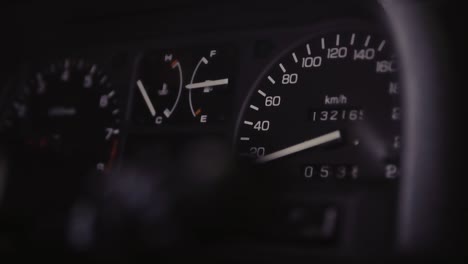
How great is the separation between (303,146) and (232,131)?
0.31 meters

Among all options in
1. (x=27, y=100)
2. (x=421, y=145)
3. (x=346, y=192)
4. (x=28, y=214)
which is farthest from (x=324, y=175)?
(x=27, y=100)

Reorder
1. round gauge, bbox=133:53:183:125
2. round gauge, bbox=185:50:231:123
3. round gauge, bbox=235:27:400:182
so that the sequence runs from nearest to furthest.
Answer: round gauge, bbox=235:27:400:182, round gauge, bbox=185:50:231:123, round gauge, bbox=133:53:183:125

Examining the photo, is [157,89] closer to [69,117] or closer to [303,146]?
[69,117]

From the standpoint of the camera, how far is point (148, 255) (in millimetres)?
1664

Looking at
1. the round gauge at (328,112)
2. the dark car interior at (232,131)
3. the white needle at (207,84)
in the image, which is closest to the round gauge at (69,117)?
the dark car interior at (232,131)

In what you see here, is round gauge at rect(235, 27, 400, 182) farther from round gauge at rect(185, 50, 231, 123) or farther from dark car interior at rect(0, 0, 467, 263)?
round gauge at rect(185, 50, 231, 123)

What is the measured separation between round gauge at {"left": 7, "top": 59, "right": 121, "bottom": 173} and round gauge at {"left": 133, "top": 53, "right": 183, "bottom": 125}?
106mm

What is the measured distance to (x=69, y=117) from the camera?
302 cm

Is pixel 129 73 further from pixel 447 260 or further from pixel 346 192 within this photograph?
pixel 447 260

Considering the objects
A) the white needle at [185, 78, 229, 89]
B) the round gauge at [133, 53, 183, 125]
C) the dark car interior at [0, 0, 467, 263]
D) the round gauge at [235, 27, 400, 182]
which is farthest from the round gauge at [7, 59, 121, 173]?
the round gauge at [235, 27, 400, 182]

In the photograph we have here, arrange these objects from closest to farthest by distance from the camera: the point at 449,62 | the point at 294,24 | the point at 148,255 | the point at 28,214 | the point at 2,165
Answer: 1. the point at 148,255
2. the point at 449,62
3. the point at 28,214
4. the point at 2,165
5. the point at 294,24

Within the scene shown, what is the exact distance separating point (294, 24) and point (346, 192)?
85 cm

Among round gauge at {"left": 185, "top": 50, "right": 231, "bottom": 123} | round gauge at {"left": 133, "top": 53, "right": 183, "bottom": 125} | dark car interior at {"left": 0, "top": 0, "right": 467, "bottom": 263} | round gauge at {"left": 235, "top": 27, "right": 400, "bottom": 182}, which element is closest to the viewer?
dark car interior at {"left": 0, "top": 0, "right": 467, "bottom": 263}

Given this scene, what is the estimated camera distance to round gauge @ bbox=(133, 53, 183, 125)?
2.81 m
